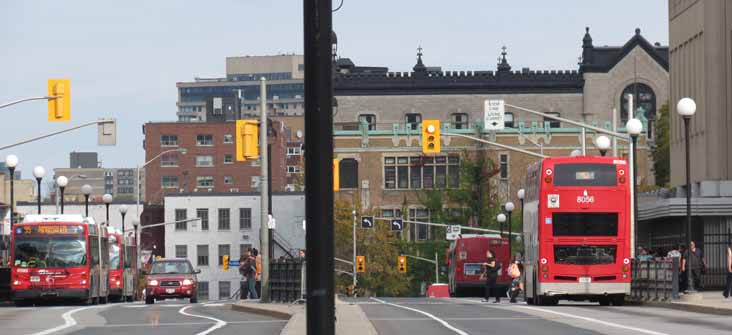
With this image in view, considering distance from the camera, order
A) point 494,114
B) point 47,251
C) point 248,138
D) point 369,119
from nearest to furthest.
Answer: point 248,138 < point 47,251 < point 494,114 < point 369,119

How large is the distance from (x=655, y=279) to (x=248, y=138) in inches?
457

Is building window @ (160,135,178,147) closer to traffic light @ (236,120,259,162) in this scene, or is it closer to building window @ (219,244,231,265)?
building window @ (219,244,231,265)

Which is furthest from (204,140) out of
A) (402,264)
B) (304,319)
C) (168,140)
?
(304,319)

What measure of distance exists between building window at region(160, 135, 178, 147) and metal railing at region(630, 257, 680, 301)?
119 meters

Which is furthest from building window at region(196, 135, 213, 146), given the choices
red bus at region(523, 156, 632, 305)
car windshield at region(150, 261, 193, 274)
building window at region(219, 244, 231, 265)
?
red bus at region(523, 156, 632, 305)

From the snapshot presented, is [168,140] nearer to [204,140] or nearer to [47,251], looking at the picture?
[204,140]

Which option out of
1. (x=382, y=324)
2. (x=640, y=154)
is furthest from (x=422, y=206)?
(x=382, y=324)

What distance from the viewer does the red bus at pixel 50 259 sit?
159ft

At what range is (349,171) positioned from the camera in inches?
4523

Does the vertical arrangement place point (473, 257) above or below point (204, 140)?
below

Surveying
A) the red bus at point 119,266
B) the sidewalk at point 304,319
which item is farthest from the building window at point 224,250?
the sidewalk at point 304,319

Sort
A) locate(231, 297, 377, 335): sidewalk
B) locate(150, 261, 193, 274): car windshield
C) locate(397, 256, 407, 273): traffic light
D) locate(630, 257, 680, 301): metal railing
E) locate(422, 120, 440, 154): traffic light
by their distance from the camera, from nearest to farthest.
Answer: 1. locate(231, 297, 377, 335): sidewalk
2. locate(630, 257, 680, 301): metal railing
3. locate(422, 120, 440, 154): traffic light
4. locate(150, 261, 193, 274): car windshield
5. locate(397, 256, 407, 273): traffic light

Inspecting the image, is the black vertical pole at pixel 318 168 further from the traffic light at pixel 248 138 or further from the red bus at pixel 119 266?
the red bus at pixel 119 266

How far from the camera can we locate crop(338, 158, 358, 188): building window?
11444 centimetres
